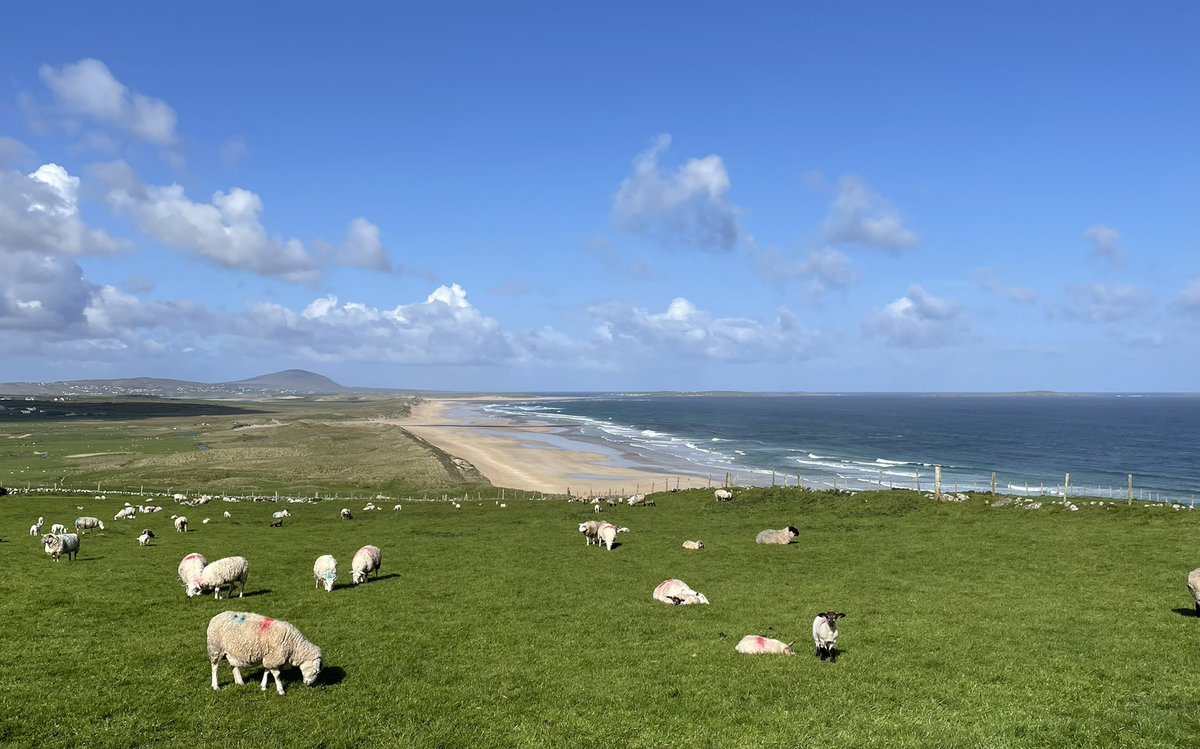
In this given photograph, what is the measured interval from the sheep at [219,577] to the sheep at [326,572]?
2951 millimetres

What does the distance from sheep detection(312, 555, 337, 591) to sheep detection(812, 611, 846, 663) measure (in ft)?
61.2

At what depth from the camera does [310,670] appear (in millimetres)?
15047

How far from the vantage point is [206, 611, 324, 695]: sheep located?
14.7m

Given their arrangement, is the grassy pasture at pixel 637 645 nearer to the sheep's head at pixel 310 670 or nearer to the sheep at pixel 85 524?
the sheep's head at pixel 310 670

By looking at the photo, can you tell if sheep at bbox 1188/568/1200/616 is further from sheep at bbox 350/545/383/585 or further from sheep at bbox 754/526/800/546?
sheep at bbox 350/545/383/585

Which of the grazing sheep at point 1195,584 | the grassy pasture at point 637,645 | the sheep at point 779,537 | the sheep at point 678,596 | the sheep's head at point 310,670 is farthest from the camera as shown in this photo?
the sheep at point 779,537

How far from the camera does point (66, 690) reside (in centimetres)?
1431

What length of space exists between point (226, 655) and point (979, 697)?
56.8 ft

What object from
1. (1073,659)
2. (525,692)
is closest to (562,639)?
(525,692)

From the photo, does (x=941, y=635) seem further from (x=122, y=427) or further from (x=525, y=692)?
(x=122, y=427)

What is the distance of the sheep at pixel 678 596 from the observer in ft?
79.3

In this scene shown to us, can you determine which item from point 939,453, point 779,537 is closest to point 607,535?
point 779,537

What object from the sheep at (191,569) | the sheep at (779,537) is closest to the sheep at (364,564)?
the sheep at (191,569)

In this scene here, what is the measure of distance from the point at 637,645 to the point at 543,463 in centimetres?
8839
